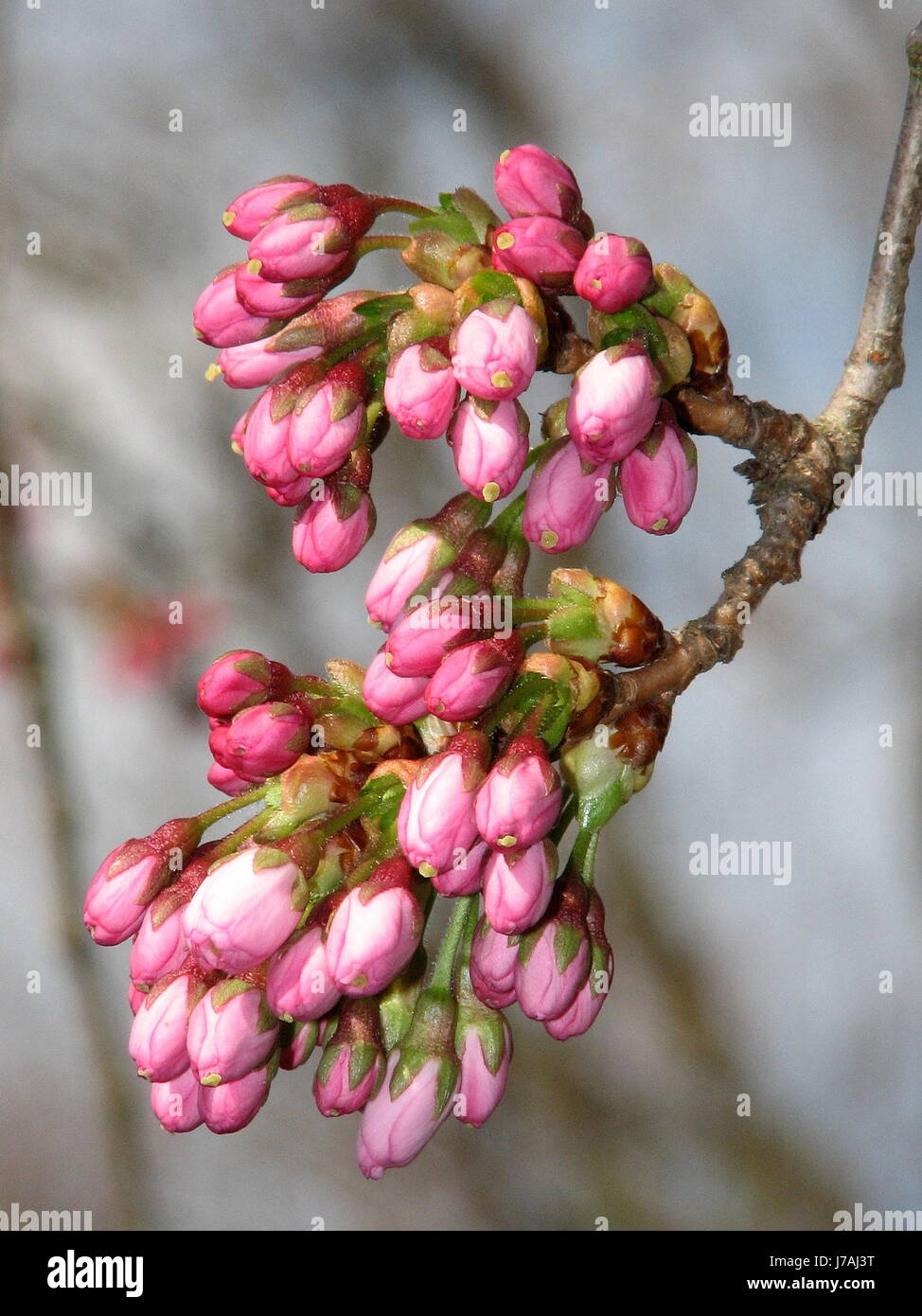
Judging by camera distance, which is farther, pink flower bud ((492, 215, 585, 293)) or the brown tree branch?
the brown tree branch

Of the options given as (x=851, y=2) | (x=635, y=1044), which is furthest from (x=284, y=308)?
(x=635, y=1044)

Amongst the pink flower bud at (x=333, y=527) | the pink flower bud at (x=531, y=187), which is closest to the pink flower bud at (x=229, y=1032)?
the pink flower bud at (x=333, y=527)

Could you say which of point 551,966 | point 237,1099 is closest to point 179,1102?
point 237,1099

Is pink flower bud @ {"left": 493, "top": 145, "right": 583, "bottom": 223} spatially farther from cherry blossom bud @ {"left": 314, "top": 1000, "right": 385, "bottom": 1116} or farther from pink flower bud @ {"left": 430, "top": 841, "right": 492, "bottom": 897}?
cherry blossom bud @ {"left": 314, "top": 1000, "right": 385, "bottom": 1116}

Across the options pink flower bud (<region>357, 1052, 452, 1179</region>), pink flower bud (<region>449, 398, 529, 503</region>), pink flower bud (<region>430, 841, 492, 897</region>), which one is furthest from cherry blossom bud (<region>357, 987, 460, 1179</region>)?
pink flower bud (<region>449, 398, 529, 503</region>)

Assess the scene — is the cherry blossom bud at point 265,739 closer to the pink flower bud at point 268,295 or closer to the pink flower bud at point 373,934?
the pink flower bud at point 373,934

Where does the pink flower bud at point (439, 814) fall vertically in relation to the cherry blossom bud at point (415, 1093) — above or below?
above

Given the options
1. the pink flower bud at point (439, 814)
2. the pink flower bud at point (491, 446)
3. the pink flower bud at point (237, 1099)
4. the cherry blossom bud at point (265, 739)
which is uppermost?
the pink flower bud at point (491, 446)
